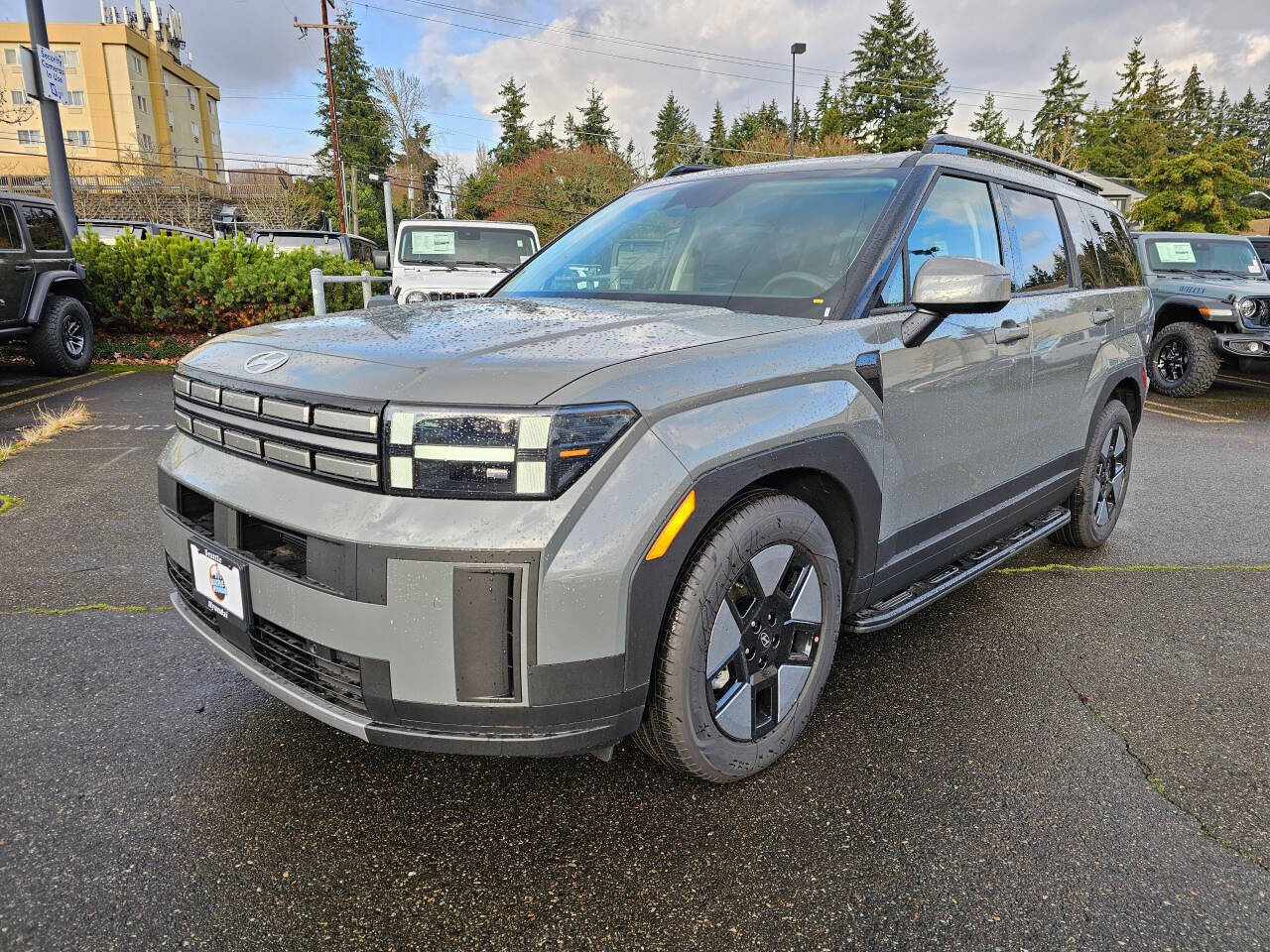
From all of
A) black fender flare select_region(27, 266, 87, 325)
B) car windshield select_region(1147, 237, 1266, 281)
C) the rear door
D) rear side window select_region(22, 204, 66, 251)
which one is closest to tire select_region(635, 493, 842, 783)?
the rear door

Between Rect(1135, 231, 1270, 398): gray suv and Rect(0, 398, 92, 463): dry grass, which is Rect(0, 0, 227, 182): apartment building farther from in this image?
Rect(1135, 231, 1270, 398): gray suv

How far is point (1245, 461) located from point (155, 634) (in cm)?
781

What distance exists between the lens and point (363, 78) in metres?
54.4

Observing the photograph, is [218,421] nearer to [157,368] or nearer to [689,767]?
[689,767]

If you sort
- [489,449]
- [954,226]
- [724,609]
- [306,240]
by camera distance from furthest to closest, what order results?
[306,240]
[954,226]
[724,609]
[489,449]

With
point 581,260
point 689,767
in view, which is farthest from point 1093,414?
point 689,767

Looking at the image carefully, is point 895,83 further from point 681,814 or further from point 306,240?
point 681,814

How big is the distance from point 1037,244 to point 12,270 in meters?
9.87

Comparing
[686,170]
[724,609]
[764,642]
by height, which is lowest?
[764,642]

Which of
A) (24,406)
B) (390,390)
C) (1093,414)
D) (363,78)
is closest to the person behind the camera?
(390,390)

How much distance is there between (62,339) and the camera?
9180mm

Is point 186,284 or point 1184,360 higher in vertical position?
point 186,284

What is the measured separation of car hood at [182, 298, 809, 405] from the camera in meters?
1.70

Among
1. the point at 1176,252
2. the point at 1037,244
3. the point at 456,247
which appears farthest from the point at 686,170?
the point at 1176,252
